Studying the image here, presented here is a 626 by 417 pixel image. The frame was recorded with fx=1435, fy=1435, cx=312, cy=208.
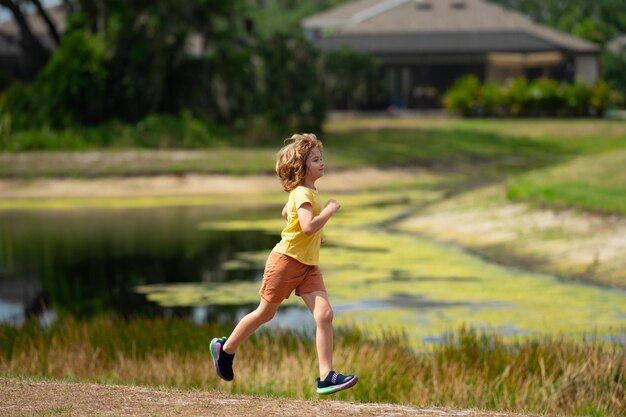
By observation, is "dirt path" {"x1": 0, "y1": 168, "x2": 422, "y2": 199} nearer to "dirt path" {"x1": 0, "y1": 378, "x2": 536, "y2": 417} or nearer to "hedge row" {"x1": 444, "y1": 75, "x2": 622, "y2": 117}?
"hedge row" {"x1": 444, "y1": 75, "x2": 622, "y2": 117}

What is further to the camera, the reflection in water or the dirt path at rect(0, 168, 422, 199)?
the dirt path at rect(0, 168, 422, 199)

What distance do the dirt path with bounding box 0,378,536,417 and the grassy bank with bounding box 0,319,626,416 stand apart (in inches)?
92.1

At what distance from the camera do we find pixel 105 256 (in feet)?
80.3

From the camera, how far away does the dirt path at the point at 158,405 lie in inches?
344

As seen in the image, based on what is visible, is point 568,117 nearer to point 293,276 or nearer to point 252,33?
point 252,33

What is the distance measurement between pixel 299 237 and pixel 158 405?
1503 millimetres

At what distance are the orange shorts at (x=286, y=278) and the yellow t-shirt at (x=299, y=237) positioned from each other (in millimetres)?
49

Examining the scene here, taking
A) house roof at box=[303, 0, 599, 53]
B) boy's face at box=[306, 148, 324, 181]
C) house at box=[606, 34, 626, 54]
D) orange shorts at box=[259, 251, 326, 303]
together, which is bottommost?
house at box=[606, 34, 626, 54]

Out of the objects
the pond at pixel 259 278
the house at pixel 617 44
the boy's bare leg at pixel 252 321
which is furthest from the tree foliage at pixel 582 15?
the boy's bare leg at pixel 252 321

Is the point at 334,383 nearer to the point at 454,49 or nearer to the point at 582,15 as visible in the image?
the point at 454,49

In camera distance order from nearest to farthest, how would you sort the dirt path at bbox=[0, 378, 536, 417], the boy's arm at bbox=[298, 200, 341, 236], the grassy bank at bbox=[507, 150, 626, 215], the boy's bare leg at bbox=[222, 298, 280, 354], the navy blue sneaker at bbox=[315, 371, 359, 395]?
the dirt path at bbox=[0, 378, 536, 417] → the boy's arm at bbox=[298, 200, 341, 236] → the navy blue sneaker at bbox=[315, 371, 359, 395] → the boy's bare leg at bbox=[222, 298, 280, 354] → the grassy bank at bbox=[507, 150, 626, 215]

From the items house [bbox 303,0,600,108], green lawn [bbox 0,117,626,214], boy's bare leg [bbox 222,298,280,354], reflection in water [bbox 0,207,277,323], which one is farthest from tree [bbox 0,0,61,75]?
boy's bare leg [bbox 222,298,280,354]

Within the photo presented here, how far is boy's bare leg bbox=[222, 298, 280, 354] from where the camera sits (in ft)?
32.0

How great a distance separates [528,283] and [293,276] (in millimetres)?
10878
